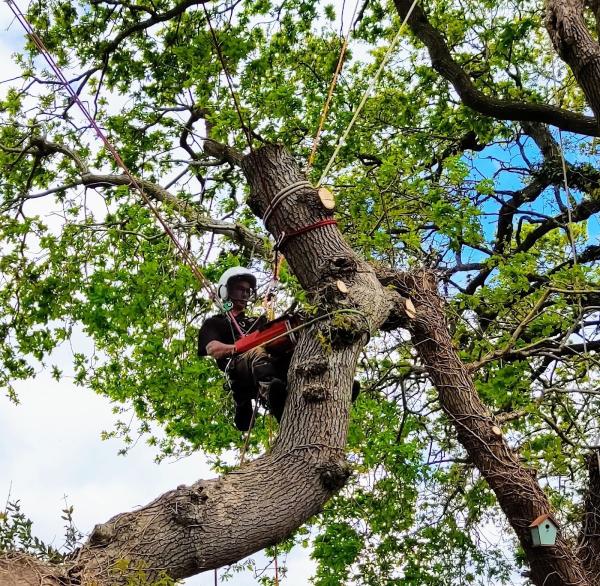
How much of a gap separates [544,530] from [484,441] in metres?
0.70

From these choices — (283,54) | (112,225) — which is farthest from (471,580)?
(283,54)

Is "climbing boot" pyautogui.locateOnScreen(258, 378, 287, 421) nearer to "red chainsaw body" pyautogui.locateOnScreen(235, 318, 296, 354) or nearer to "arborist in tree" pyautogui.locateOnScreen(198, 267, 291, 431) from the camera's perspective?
"arborist in tree" pyautogui.locateOnScreen(198, 267, 291, 431)

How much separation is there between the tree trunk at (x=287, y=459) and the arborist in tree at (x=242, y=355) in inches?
13.4

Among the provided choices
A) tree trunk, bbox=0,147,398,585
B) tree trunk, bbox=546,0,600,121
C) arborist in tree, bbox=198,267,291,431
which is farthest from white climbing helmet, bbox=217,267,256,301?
tree trunk, bbox=546,0,600,121

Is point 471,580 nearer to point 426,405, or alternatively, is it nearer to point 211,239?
point 426,405

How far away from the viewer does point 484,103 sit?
7414 mm

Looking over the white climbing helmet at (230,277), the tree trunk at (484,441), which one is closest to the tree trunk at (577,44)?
the tree trunk at (484,441)

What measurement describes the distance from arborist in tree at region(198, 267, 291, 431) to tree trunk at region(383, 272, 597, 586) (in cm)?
120

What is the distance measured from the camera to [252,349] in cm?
439

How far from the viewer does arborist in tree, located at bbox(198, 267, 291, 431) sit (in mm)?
4242

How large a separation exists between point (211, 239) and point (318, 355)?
3.91 meters

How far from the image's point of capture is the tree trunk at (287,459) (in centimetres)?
310

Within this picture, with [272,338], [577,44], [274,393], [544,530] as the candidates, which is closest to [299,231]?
[272,338]

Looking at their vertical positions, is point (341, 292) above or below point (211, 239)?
below
